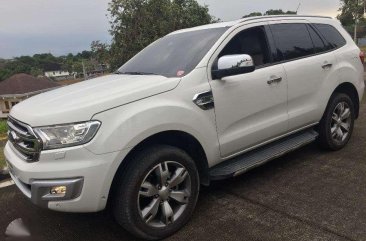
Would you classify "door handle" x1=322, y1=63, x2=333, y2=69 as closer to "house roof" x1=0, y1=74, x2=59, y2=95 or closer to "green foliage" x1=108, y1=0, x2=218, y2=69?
"green foliage" x1=108, y1=0, x2=218, y2=69

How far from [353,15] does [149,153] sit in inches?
1981

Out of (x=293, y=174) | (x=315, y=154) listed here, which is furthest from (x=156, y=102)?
(x=315, y=154)

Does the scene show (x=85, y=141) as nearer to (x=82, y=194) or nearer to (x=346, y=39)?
(x=82, y=194)

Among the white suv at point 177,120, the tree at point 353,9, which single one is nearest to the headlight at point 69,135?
the white suv at point 177,120

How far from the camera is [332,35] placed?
5180mm

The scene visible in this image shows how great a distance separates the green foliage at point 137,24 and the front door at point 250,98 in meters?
15.9

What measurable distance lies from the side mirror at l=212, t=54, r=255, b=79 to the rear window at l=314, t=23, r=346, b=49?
194 centimetres

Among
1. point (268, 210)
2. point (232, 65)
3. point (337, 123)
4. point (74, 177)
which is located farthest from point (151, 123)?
point (337, 123)

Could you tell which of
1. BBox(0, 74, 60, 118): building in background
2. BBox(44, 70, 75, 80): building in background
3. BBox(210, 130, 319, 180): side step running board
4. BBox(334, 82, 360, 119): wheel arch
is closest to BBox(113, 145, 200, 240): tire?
BBox(210, 130, 319, 180): side step running board

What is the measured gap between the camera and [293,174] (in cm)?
455

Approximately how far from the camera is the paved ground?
3.30 m

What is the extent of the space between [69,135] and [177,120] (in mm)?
924

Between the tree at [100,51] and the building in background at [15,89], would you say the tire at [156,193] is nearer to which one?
the tree at [100,51]

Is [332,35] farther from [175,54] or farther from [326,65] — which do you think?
[175,54]
